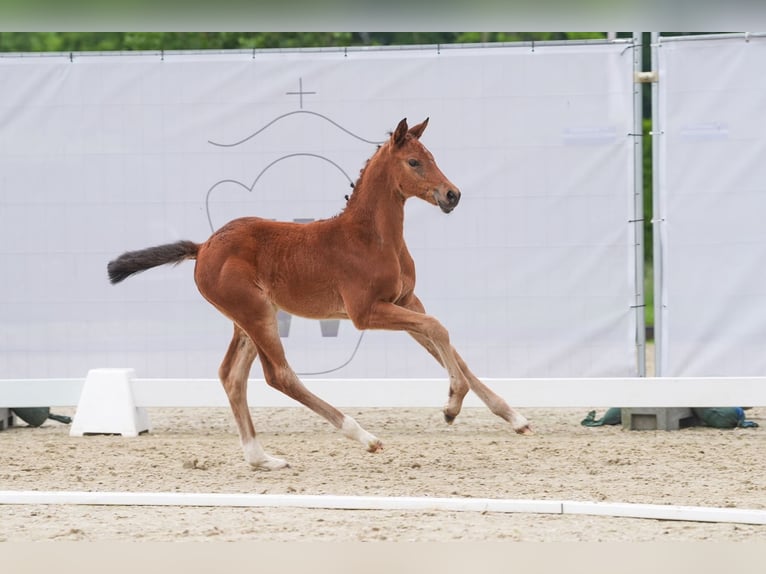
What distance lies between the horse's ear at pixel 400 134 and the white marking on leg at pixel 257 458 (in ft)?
5.42

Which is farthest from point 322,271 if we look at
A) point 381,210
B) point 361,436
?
point 361,436

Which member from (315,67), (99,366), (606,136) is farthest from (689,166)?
(99,366)

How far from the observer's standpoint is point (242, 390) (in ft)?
16.8

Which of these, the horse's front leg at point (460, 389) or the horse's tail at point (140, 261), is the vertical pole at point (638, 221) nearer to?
the horse's front leg at point (460, 389)

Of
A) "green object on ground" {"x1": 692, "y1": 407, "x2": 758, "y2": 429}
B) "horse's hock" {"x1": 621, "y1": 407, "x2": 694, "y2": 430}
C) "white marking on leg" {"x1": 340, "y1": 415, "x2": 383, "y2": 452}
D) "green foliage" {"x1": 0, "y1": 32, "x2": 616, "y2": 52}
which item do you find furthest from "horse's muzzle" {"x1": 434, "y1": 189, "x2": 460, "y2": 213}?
→ "green foliage" {"x1": 0, "y1": 32, "x2": 616, "y2": 52}

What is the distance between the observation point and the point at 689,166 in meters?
6.73

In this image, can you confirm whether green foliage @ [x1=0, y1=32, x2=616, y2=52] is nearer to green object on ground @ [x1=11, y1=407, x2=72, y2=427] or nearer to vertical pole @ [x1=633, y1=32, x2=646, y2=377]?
vertical pole @ [x1=633, y1=32, x2=646, y2=377]

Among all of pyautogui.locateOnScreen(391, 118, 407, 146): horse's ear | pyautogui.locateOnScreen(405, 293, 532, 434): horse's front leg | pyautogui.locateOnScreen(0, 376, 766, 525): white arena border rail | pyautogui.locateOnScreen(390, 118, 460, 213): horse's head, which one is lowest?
pyautogui.locateOnScreen(0, 376, 766, 525): white arena border rail

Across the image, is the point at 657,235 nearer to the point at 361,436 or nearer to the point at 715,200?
the point at 715,200

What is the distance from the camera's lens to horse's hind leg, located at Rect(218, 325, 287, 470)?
510cm

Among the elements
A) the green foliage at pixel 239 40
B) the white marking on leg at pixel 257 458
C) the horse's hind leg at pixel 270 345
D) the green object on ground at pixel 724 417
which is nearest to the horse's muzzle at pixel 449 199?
the horse's hind leg at pixel 270 345

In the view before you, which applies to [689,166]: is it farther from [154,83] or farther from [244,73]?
[154,83]

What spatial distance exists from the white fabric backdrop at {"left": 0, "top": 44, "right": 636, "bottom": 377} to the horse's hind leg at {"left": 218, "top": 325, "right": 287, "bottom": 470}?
1796 mm

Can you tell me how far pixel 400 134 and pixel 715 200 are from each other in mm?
2812
